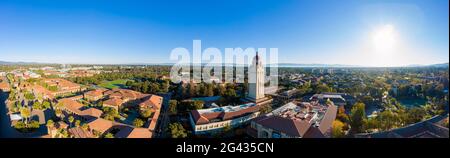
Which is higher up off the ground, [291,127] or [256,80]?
[256,80]

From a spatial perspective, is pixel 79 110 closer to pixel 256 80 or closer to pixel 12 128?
pixel 12 128

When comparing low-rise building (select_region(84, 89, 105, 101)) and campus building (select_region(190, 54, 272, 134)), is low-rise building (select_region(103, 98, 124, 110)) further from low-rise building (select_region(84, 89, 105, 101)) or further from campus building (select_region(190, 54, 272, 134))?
campus building (select_region(190, 54, 272, 134))

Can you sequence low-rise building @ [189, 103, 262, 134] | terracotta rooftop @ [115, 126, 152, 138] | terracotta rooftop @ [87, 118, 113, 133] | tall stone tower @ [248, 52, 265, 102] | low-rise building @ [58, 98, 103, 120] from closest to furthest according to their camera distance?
terracotta rooftop @ [115, 126, 152, 138] < terracotta rooftop @ [87, 118, 113, 133] < low-rise building @ [189, 103, 262, 134] < low-rise building @ [58, 98, 103, 120] < tall stone tower @ [248, 52, 265, 102]

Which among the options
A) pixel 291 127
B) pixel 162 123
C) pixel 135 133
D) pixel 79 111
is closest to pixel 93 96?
pixel 79 111

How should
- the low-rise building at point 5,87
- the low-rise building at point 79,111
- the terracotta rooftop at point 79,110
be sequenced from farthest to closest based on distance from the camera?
1. the low-rise building at point 5,87
2. the terracotta rooftop at point 79,110
3. the low-rise building at point 79,111

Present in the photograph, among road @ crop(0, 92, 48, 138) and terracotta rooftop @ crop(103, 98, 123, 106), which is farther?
terracotta rooftop @ crop(103, 98, 123, 106)

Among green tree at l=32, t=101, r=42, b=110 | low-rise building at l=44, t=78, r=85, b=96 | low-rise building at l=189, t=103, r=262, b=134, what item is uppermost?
low-rise building at l=44, t=78, r=85, b=96

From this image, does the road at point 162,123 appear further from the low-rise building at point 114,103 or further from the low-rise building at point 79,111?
the low-rise building at point 79,111

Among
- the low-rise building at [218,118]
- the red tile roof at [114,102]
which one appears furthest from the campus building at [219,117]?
the red tile roof at [114,102]

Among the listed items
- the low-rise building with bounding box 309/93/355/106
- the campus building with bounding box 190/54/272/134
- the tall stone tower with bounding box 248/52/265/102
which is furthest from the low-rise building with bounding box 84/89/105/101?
the low-rise building with bounding box 309/93/355/106
